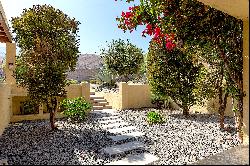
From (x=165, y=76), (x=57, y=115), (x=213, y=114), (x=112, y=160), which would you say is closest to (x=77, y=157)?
(x=112, y=160)

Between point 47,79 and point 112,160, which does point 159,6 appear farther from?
point 47,79

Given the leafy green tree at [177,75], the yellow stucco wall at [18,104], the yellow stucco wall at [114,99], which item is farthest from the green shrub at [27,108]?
the leafy green tree at [177,75]

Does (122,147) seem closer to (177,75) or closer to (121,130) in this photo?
(121,130)

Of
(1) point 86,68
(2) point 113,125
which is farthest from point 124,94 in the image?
(1) point 86,68

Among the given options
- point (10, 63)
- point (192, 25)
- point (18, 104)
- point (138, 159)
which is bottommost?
point (138, 159)

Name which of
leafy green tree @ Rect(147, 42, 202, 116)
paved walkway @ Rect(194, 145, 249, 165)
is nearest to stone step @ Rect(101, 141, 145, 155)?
paved walkway @ Rect(194, 145, 249, 165)

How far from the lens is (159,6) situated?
8008 mm

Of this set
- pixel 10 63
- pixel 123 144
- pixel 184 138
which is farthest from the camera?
pixel 10 63

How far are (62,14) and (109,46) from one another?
1949 cm

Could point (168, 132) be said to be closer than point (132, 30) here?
No

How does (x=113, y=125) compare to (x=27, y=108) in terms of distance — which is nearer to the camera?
(x=113, y=125)

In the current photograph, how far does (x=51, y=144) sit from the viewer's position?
33.3ft

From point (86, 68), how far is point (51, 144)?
52099 mm

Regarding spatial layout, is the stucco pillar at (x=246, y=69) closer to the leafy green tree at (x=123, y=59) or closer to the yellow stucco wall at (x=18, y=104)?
the yellow stucco wall at (x=18, y=104)
